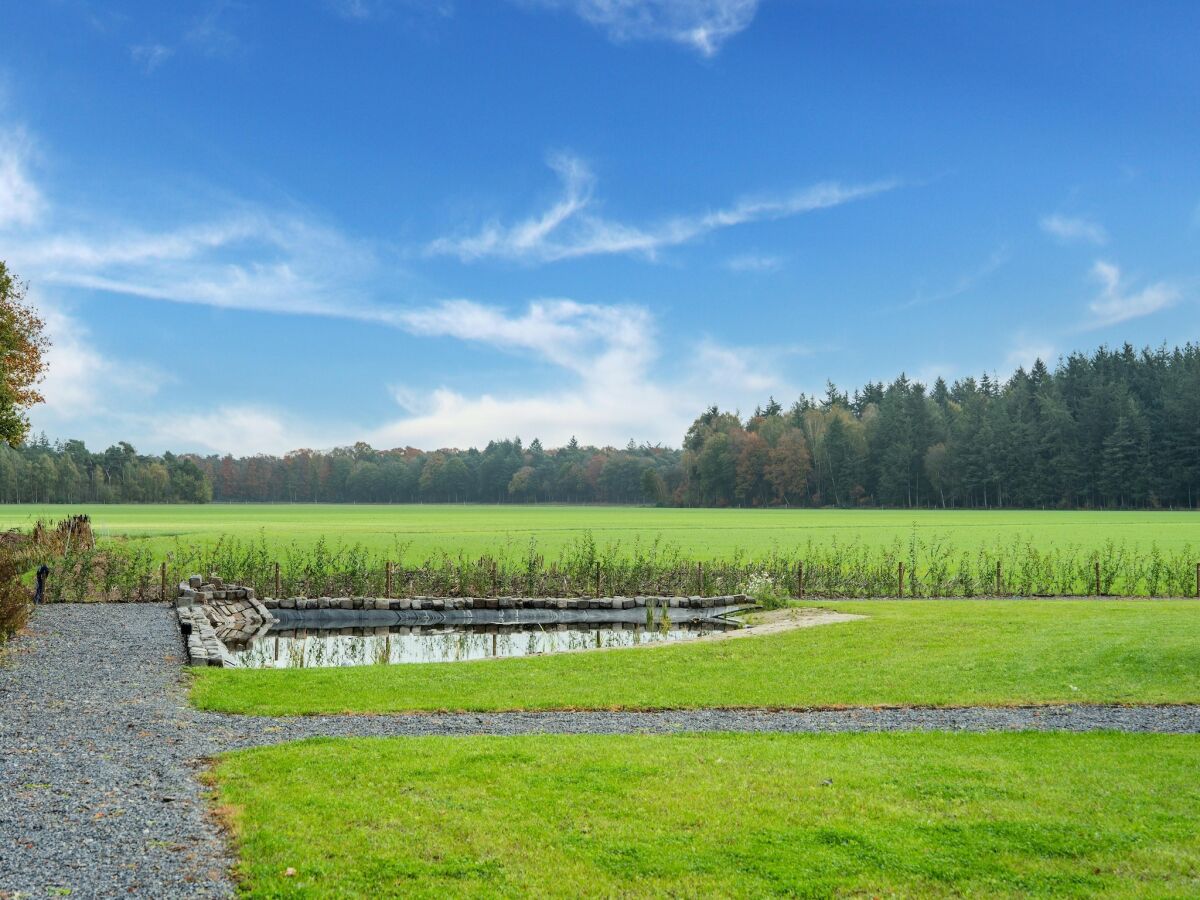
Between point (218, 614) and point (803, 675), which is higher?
point (803, 675)

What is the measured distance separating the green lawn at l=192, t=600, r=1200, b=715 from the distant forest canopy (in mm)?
81892

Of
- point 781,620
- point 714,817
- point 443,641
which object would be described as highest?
point 714,817

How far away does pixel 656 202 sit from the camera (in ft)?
149

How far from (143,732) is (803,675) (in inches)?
315

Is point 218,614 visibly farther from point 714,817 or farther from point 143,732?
point 714,817

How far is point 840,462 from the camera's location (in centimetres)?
11431

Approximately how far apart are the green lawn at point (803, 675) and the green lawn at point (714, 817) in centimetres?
237

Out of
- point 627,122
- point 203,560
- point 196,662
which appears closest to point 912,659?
point 196,662

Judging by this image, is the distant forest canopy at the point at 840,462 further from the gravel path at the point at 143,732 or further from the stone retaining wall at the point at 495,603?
the gravel path at the point at 143,732

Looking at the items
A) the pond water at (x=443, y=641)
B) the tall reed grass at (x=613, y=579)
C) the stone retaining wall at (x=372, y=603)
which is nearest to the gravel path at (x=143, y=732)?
the pond water at (x=443, y=641)

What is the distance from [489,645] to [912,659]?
342 inches

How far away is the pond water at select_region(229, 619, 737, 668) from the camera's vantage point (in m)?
17.0

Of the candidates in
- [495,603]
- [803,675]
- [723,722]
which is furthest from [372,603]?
[723,722]

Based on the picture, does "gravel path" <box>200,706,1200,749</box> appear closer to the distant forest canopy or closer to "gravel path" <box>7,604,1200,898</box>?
"gravel path" <box>7,604,1200,898</box>
